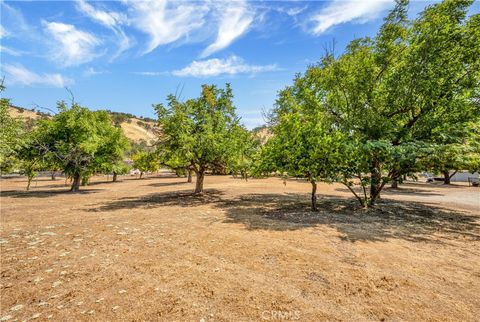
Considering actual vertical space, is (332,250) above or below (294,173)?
below

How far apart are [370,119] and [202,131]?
1195 centimetres

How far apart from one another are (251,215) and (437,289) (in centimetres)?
881

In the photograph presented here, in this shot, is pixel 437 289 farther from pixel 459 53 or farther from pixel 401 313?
pixel 459 53

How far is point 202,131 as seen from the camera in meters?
19.8

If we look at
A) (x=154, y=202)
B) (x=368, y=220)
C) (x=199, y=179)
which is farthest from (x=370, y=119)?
(x=154, y=202)

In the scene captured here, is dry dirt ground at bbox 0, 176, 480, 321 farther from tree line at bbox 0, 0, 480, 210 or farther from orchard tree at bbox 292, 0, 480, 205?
orchard tree at bbox 292, 0, 480, 205

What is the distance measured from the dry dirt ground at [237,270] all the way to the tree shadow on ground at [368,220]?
140 mm

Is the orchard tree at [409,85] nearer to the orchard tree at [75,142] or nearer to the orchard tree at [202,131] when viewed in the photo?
the orchard tree at [202,131]

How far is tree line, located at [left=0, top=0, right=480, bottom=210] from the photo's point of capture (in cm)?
1268

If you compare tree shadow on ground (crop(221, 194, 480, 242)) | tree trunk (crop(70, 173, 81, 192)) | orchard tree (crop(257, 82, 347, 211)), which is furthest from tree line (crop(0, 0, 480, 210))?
tree trunk (crop(70, 173, 81, 192))

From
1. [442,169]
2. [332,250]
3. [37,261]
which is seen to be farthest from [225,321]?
[442,169]

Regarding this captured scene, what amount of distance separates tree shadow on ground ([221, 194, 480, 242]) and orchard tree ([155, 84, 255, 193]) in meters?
4.69

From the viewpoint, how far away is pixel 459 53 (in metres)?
14.0

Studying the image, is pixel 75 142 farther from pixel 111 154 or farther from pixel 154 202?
pixel 154 202
